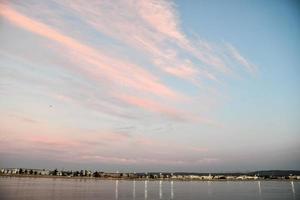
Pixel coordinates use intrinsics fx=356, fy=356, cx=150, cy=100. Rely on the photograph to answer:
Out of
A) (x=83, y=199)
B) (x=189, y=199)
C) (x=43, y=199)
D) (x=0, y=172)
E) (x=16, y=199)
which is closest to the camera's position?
(x=16, y=199)

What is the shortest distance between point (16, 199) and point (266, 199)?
85.9 feet

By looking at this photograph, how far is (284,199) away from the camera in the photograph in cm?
4006

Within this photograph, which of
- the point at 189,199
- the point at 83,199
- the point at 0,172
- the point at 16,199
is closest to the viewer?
the point at 16,199

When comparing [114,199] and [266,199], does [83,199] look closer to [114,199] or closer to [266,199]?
[114,199]

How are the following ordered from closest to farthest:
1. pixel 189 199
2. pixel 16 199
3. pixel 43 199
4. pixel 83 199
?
pixel 16 199 < pixel 43 199 < pixel 83 199 < pixel 189 199

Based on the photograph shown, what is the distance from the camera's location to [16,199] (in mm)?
29781

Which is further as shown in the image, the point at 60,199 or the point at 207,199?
the point at 207,199

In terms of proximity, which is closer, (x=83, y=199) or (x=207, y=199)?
(x=83, y=199)

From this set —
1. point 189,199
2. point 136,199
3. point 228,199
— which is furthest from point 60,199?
point 228,199

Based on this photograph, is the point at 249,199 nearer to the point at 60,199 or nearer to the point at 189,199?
the point at 189,199

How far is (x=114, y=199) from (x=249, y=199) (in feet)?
48.9

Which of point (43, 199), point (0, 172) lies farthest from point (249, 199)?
point (0, 172)

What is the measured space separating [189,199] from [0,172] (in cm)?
13855

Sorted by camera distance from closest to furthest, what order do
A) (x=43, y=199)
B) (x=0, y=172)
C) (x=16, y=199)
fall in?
(x=16, y=199)
(x=43, y=199)
(x=0, y=172)
